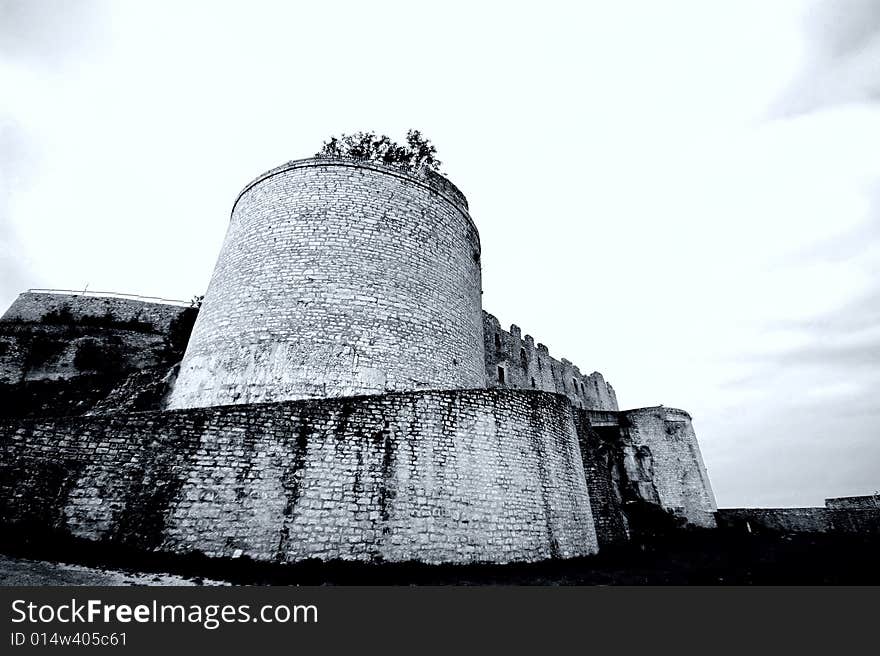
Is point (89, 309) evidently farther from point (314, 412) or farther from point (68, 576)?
point (68, 576)

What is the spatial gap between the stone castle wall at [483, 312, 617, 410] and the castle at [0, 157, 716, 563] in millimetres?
5919

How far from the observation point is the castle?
19.5 feet

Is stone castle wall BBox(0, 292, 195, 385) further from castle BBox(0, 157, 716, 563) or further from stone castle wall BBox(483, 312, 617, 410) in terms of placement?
stone castle wall BBox(483, 312, 617, 410)

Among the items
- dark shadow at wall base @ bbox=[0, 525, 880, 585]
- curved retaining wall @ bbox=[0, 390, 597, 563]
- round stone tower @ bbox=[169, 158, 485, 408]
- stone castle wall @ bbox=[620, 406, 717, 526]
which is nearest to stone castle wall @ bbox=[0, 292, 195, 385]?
round stone tower @ bbox=[169, 158, 485, 408]

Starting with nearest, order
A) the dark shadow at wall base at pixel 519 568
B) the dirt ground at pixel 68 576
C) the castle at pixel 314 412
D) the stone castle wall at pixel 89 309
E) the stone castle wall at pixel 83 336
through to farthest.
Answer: the dirt ground at pixel 68 576
the dark shadow at wall base at pixel 519 568
the castle at pixel 314 412
the stone castle wall at pixel 83 336
the stone castle wall at pixel 89 309

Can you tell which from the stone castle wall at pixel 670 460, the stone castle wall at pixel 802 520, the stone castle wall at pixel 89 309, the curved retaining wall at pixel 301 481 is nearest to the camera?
the curved retaining wall at pixel 301 481

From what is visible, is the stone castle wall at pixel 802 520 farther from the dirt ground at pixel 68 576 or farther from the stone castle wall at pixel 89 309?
the stone castle wall at pixel 89 309

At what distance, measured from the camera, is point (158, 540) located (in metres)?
5.68

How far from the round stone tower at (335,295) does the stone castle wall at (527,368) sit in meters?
6.06

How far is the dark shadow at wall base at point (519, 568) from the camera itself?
17.6 feet

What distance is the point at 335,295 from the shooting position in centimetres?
1073

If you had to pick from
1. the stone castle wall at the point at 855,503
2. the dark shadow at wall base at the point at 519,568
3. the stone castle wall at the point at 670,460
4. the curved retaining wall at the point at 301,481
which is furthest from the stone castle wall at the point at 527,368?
the stone castle wall at the point at 855,503

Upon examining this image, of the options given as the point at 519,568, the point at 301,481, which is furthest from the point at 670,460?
the point at 301,481
